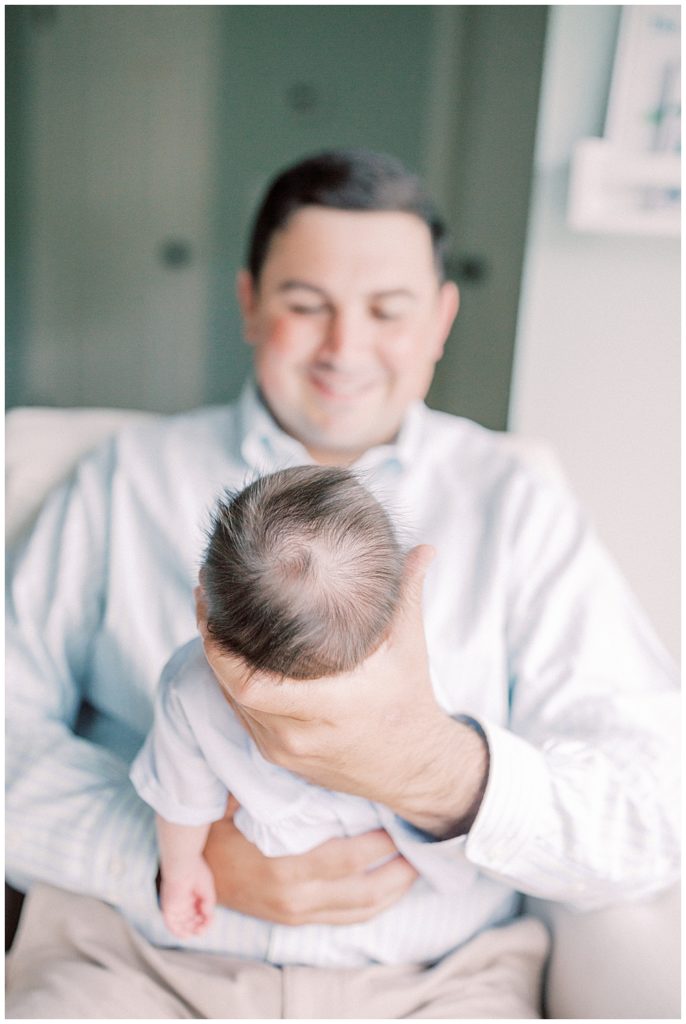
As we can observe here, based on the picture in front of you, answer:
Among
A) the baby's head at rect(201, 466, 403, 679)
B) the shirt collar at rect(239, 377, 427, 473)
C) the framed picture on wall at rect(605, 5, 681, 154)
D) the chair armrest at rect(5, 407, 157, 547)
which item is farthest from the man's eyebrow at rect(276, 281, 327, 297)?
the framed picture on wall at rect(605, 5, 681, 154)

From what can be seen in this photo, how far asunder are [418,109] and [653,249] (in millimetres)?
674

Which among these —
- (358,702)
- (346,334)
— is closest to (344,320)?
(346,334)

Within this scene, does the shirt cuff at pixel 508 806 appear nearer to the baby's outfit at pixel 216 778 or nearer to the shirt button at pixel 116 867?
the baby's outfit at pixel 216 778

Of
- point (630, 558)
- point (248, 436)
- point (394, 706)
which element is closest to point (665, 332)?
point (630, 558)

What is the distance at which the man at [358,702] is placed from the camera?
2.61ft

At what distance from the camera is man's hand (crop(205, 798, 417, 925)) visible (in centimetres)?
85

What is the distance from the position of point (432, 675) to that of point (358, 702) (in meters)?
0.24

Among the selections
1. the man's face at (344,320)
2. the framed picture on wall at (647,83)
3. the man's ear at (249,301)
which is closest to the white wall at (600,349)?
the framed picture on wall at (647,83)

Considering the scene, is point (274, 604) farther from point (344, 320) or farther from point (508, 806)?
point (344, 320)

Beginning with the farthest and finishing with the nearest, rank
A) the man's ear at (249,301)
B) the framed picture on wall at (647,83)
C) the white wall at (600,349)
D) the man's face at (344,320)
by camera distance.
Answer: the white wall at (600,349) → the framed picture on wall at (647,83) → the man's ear at (249,301) → the man's face at (344,320)

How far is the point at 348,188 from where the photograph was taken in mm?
1079

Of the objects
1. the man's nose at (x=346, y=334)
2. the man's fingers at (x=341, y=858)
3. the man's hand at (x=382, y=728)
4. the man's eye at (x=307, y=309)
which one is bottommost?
the man's fingers at (x=341, y=858)

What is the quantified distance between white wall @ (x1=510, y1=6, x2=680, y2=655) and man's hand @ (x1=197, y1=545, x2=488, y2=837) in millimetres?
977

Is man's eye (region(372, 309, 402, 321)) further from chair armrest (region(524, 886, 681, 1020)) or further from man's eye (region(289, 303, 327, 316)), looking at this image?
chair armrest (region(524, 886, 681, 1020))
